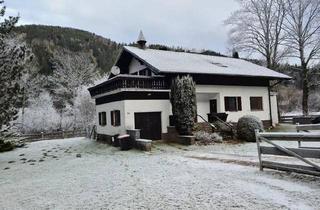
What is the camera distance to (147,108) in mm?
17828

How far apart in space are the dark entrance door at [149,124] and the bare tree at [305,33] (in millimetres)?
16467

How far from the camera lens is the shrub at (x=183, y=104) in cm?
1722

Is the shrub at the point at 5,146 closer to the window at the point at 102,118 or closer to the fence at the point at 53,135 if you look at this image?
the window at the point at 102,118

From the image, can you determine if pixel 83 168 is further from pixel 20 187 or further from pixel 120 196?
pixel 120 196

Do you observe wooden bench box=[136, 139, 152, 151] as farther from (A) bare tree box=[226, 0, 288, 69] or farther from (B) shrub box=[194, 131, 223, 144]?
(A) bare tree box=[226, 0, 288, 69]

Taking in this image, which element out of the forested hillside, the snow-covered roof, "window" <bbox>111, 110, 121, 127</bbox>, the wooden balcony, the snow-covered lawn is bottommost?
the snow-covered lawn

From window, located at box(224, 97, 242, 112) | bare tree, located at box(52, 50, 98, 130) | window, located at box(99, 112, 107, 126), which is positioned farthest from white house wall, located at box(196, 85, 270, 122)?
bare tree, located at box(52, 50, 98, 130)

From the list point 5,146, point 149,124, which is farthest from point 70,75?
point 149,124

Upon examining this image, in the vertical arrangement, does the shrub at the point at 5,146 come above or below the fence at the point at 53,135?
below

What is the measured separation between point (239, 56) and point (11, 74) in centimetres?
2261

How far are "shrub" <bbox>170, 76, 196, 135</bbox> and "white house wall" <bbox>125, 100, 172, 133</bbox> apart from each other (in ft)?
2.61

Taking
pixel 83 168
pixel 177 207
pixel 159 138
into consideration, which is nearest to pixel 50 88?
pixel 159 138

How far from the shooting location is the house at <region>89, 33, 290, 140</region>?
57.6 feet

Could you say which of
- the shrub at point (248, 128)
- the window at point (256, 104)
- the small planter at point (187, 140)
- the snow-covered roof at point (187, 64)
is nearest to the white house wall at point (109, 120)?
the snow-covered roof at point (187, 64)
